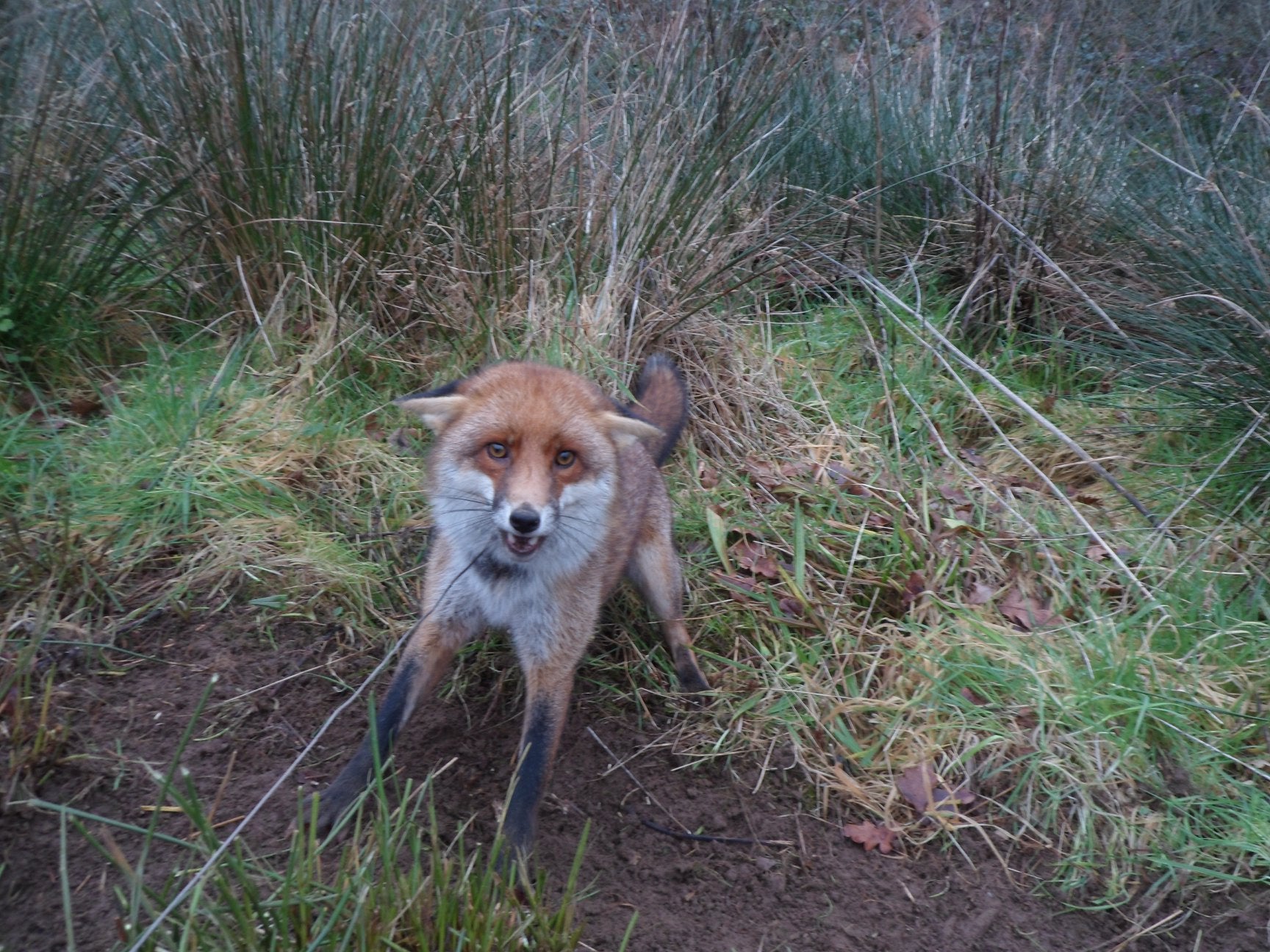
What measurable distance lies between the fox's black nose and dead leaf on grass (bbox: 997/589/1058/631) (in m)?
2.24

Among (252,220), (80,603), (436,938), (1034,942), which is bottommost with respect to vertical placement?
(1034,942)

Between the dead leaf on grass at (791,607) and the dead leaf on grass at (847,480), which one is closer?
the dead leaf on grass at (791,607)

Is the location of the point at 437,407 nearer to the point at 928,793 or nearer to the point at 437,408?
the point at 437,408

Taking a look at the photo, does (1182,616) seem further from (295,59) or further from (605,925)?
(295,59)

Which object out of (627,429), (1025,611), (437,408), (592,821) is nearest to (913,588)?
(1025,611)

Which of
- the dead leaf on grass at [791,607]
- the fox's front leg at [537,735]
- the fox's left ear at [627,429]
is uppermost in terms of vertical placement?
the fox's left ear at [627,429]

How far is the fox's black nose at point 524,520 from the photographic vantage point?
2863 millimetres

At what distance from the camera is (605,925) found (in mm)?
3002

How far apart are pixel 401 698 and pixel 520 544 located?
67cm

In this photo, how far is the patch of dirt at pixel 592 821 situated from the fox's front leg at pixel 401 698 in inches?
7.9

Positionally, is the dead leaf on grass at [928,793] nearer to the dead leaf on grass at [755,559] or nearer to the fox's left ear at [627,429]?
the dead leaf on grass at [755,559]

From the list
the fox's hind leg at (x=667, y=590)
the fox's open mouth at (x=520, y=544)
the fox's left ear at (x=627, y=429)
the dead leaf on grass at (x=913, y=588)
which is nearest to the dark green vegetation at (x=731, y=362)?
the dead leaf on grass at (x=913, y=588)

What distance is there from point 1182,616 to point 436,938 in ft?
9.97

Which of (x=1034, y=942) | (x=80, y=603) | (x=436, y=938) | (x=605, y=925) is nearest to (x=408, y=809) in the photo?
(x=605, y=925)
